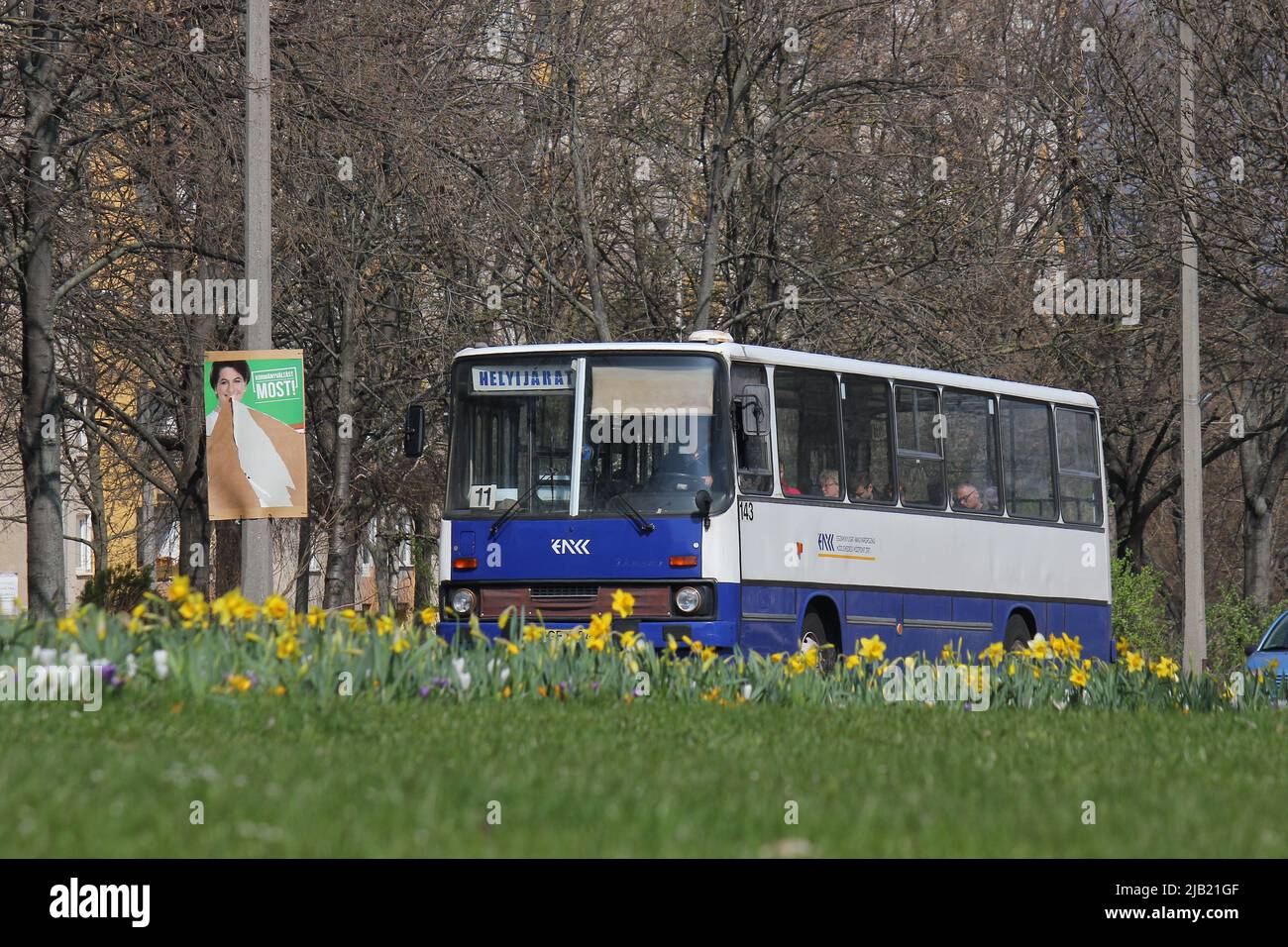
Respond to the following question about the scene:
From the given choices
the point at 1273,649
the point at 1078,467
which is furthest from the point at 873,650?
the point at 1078,467

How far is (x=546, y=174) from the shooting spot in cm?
2628

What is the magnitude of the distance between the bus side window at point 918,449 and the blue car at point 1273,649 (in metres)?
3.77

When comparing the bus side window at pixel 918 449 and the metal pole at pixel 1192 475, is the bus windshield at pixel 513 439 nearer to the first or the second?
the bus side window at pixel 918 449

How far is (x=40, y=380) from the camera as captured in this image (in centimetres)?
2017

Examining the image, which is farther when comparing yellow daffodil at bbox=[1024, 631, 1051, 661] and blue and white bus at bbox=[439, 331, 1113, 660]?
blue and white bus at bbox=[439, 331, 1113, 660]

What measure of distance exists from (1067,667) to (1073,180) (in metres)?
16.2

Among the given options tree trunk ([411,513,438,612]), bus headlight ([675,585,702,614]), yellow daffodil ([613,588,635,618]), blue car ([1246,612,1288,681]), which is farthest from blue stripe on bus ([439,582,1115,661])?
tree trunk ([411,513,438,612])

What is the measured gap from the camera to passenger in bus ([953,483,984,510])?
768 inches

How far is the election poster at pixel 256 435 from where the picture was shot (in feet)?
47.5

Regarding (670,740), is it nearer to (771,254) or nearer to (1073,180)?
(771,254)

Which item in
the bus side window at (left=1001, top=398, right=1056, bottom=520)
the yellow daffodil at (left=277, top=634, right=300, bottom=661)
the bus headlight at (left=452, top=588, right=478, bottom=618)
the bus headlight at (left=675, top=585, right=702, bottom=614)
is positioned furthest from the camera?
the bus side window at (left=1001, top=398, right=1056, bottom=520)

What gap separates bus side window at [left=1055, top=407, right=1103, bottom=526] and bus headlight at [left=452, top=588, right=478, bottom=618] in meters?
7.62

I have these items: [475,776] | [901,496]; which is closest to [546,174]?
[901,496]

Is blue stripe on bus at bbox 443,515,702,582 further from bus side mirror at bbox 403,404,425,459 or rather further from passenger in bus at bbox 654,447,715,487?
bus side mirror at bbox 403,404,425,459
